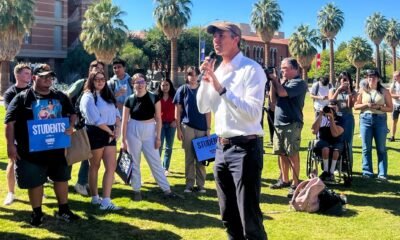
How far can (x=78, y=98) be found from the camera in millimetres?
6441

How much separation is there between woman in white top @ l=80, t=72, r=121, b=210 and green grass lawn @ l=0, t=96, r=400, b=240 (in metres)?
0.46

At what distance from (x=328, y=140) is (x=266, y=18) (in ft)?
173

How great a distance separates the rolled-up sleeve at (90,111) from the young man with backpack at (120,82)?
1.29 metres

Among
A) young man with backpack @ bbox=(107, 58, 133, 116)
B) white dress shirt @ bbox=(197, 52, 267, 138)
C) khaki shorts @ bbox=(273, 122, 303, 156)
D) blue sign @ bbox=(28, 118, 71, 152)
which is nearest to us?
white dress shirt @ bbox=(197, 52, 267, 138)

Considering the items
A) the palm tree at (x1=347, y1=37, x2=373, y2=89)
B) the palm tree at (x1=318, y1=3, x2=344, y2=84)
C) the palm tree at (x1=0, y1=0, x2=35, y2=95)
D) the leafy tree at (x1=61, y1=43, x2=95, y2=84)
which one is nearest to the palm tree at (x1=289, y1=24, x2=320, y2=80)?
the palm tree at (x1=318, y1=3, x2=344, y2=84)

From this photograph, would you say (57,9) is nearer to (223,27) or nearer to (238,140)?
(223,27)

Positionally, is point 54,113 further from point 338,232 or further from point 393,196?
point 393,196

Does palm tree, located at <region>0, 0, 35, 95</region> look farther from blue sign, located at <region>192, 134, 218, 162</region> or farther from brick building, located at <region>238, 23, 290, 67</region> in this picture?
brick building, located at <region>238, 23, 290, 67</region>

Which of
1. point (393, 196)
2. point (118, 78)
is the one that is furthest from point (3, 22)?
point (393, 196)

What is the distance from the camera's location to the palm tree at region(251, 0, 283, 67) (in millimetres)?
58594

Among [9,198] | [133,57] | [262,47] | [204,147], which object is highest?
[262,47]

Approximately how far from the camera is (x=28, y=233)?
5.13 m

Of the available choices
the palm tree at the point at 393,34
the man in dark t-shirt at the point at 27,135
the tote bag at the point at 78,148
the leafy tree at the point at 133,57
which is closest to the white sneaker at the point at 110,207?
the tote bag at the point at 78,148

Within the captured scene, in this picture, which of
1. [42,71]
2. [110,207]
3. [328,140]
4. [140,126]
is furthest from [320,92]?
[42,71]
